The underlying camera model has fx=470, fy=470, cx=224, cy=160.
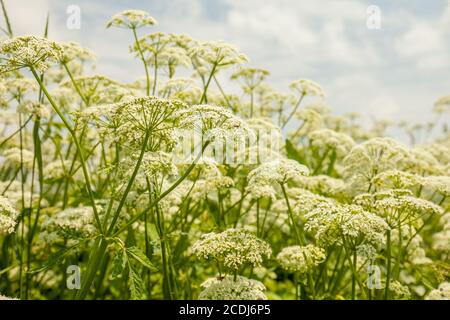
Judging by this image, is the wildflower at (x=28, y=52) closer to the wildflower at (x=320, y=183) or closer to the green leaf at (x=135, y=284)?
the green leaf at (x=135, y=284)

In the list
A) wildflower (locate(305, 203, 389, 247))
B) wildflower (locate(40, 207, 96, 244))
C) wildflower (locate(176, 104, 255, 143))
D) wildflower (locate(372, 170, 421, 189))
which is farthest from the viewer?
wildflower (locate(40, 207, 96, 244))

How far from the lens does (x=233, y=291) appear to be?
3531 millimetres

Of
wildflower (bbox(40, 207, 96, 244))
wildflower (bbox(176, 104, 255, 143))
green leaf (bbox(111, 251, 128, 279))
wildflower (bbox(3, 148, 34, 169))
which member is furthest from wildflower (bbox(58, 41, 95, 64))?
green leaf (bbox(111, 251, 128, 279))

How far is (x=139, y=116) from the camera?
3.67m

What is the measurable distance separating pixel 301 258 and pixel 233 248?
32.8 inches

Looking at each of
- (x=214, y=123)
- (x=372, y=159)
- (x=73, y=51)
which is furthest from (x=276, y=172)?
(x=73, y=51)

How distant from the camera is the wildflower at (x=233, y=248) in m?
3.48

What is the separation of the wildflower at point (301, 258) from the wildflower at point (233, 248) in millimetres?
458

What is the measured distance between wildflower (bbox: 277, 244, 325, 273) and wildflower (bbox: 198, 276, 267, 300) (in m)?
0.56

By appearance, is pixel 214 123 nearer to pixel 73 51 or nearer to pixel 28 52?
pixel 28 52

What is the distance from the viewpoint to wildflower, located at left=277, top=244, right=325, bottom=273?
12.7ft

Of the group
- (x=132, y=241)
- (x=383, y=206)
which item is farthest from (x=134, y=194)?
(x=383, y=206)

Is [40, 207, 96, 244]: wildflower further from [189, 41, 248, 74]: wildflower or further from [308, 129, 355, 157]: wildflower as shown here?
[308, 129, 355, 157]: wildflower
